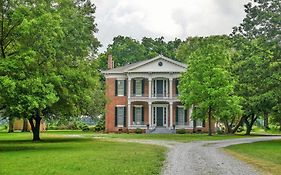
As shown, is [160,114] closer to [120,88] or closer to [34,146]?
[120,88]

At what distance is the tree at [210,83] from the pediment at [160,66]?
8.26m

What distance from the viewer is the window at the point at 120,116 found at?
186ft

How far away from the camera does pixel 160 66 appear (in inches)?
2224

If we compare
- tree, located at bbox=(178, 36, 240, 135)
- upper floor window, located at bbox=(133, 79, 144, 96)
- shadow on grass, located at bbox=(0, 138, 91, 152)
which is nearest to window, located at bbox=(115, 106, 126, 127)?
upper floor window, located at bbox=(133, 79, 144, 96)

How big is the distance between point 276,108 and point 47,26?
18.9 m

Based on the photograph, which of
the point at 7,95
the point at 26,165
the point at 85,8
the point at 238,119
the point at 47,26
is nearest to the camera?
the point at 26,165

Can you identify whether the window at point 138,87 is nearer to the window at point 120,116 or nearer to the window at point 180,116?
the window at point 120,116

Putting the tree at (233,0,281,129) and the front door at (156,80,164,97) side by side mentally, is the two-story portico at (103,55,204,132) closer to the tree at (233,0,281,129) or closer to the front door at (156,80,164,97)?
the front door at (156,80,164,97)

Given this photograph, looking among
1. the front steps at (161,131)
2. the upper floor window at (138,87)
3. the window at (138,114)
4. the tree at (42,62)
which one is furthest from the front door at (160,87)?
the tree at (42,62)

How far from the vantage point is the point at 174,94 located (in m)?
56.8

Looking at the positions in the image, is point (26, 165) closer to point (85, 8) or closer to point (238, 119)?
point (85, 8)

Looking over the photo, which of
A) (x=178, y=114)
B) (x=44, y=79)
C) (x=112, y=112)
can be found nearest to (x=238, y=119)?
(x=178, y=114)

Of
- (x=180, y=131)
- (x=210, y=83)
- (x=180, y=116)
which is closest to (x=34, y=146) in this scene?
(x=210, y=83)

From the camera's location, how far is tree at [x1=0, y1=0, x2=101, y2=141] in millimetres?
24281
